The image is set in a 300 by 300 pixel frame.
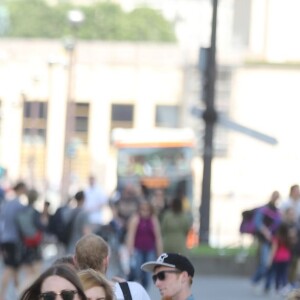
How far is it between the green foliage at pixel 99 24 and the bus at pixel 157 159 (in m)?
45.5

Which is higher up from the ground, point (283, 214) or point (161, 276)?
point (161, 276)

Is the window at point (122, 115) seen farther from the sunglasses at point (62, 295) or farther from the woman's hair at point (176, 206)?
the sunglasses at point (62, 295)

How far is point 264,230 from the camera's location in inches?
922

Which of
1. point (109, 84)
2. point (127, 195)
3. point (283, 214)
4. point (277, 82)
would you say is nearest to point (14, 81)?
point (109, 84)

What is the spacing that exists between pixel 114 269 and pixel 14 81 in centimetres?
4950

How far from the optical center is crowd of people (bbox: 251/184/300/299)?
2250cm

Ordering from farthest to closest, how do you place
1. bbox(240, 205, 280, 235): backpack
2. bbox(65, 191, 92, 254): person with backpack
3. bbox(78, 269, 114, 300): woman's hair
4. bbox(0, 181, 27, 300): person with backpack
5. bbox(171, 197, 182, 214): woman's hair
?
bbox(240, 205, 280, 235): backpack < bbox(171, 197, 182, 214): woman's hair < bbox(65, 191, 92, 254): person with backpack < bbox(0, 181, 27, 300): person with backpack < bbox(78, 269, 114, 300): woman's hair

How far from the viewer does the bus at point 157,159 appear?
51.3 meters

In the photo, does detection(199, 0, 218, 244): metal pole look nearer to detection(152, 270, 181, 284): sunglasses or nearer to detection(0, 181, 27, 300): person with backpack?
detection(0, 181, 27, 300): person with backpack

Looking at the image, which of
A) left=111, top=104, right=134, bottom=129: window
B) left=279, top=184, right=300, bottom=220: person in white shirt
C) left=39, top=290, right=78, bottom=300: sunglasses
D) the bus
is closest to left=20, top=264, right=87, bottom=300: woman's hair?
left=39, top=290, right=78, bottom=300: sunglasses

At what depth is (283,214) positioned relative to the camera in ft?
77.3

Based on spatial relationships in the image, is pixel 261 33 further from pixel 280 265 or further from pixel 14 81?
pixel 280 265

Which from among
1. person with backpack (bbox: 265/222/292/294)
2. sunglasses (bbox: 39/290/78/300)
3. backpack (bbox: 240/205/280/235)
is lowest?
person with backpack (bbox: 265/222/292/294)

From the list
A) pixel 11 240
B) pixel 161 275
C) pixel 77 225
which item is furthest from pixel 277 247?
pixel 161 275
